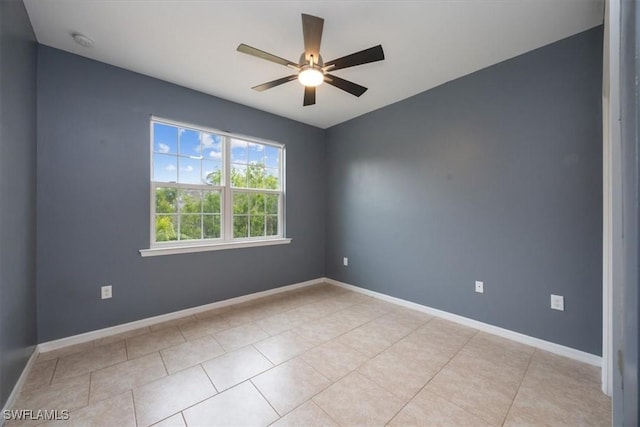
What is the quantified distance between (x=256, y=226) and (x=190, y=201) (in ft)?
3.08

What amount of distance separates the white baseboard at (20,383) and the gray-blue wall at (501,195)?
3.36m

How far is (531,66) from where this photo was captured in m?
2.34

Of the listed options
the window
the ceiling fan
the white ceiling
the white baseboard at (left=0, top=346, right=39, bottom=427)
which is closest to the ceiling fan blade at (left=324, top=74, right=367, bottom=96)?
the ceiling fan

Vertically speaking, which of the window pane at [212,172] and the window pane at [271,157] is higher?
the window pane at [271,157]

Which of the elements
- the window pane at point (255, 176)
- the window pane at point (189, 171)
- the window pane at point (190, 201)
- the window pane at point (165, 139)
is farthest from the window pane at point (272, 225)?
the window pane at point (165, 139)

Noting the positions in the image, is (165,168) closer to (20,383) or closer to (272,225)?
(272,225)

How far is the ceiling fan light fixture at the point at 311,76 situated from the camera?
78.4 inches

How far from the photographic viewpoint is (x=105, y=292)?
8.22 ft

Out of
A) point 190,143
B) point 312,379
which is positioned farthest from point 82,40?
point 312,379

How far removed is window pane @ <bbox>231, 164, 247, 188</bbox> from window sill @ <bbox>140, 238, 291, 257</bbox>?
78cm

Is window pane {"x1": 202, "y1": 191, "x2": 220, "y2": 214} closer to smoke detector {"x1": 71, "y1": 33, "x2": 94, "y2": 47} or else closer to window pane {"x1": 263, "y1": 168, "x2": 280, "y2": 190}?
window pane {"x1": 263, "y1": 168, "x2": 280, "y2": 190}

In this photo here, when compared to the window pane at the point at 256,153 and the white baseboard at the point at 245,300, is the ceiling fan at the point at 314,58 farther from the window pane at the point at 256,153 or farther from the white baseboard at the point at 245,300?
the white baseboard at the point at 245,300

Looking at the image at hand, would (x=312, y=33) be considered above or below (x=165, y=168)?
above

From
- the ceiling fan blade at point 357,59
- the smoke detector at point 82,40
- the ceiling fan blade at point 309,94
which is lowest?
the ceiling fan blade at point 309,94
